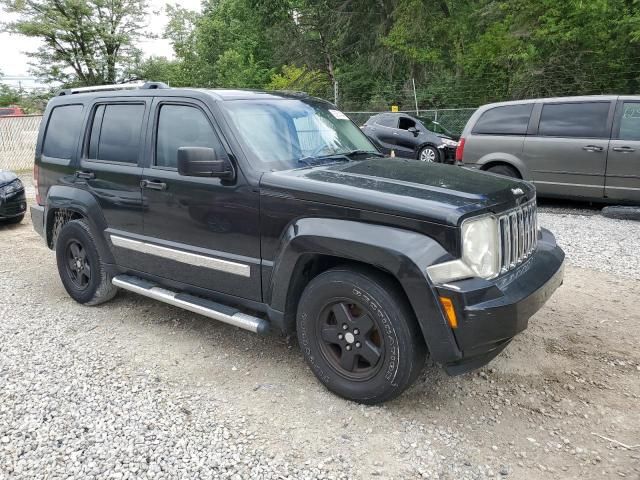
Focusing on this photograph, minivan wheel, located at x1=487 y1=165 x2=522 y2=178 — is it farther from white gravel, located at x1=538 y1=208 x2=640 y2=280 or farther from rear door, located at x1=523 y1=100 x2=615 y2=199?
white gravel, located at x1=538 y1=208 x2=640 y2=280

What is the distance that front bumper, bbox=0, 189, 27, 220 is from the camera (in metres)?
8.74

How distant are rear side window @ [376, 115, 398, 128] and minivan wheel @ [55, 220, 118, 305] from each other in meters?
10.8

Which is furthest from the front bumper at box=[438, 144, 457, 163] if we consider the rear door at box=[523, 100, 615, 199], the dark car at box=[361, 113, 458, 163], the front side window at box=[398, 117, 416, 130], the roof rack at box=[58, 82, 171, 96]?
the roof rack at box=[58, 82, 171, 96]

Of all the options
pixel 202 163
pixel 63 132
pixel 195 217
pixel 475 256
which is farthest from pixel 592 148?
pixel 63 132

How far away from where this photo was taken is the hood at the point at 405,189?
2.90 metres

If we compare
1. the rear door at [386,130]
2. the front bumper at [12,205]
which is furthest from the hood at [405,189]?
the rear door at [386,130]

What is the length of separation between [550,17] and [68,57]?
2441 cm

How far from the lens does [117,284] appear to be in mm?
4523

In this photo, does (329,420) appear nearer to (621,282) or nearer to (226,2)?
(621,282)

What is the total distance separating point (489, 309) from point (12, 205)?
8589 mm

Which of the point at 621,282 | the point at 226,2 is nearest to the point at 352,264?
the point at 621,282

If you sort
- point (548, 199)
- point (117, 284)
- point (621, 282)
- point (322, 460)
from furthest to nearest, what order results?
point (548, 199)
point (621, 282)
point (117, 284)
point (322, 460)

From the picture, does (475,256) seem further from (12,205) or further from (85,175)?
(12,205)

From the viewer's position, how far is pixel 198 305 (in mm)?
3875
